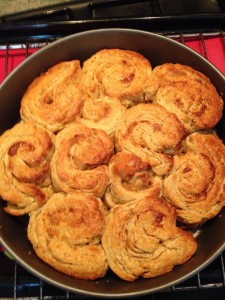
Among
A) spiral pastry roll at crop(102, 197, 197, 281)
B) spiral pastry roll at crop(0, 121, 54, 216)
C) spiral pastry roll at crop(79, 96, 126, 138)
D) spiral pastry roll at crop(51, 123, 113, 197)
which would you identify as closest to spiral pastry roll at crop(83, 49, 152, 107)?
spiral pastry roll at crop(79, 96, 126, 138)

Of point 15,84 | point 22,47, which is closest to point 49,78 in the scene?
point 15,84

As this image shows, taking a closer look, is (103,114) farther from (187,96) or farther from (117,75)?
(187,96)

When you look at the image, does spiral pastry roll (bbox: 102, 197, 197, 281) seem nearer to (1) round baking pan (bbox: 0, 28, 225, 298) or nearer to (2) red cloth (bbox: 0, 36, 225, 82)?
(1) round baking pan (bbox: 0, 28, 225, 298)

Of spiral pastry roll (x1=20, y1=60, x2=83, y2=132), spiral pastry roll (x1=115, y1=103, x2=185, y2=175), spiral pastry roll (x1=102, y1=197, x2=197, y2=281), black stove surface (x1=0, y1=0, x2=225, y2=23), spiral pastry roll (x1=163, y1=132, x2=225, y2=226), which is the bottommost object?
spiral pastry roll (x1=102, y1=197, x2=197, y2=281)

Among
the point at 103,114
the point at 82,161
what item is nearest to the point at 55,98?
the point at 103,114

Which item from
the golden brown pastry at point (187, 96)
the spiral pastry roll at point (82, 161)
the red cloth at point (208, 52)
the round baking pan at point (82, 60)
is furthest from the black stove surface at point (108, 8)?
the spiral pastry roll at point (82, 161)

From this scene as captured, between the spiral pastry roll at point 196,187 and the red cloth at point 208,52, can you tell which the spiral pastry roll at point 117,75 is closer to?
the spiral pastry roll at point 196,187

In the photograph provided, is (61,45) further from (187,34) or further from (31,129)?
(187,34)
